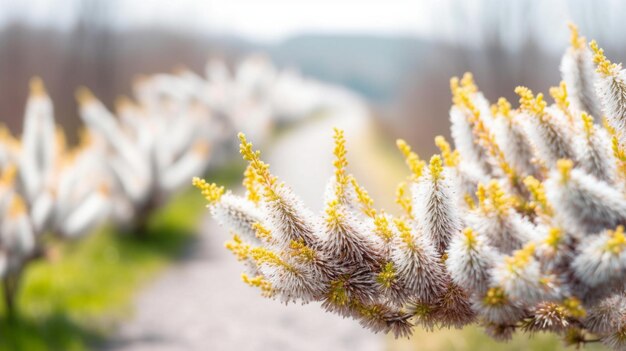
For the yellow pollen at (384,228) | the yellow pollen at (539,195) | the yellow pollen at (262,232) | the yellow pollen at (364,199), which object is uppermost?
the yellow pollen at (364,199)

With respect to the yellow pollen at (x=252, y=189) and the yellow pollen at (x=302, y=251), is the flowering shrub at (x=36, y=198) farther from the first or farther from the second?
the yellow pollen at (x=302, y=251)

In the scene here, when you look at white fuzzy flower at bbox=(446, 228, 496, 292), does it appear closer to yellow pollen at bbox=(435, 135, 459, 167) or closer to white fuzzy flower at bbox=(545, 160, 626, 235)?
white fuzzy flower at bbox=(545, 160, 626, 235)

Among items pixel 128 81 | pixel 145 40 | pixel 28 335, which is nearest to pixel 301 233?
pixel 28 335

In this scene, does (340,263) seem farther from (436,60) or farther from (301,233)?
(436,60)

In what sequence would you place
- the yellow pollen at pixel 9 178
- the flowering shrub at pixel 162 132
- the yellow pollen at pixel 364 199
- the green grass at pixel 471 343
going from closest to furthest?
1. the yellow pollen at pixel 364 199
2. the green grass at pixel 471 343
3. the yellow pollen at pixel 9 178
4. the flowering shrub at pixel 162 132

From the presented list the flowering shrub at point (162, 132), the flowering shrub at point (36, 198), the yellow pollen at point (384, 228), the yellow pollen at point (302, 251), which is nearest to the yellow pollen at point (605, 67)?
the yellow pollen at point (384, 228)

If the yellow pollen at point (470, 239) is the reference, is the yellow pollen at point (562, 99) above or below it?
above

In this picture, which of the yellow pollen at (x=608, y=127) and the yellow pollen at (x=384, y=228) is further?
the yellow pollen at (x=608, y=127)

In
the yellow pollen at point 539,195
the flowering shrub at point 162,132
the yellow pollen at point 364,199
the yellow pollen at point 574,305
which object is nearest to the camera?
the yellow pollen at point 574,305
